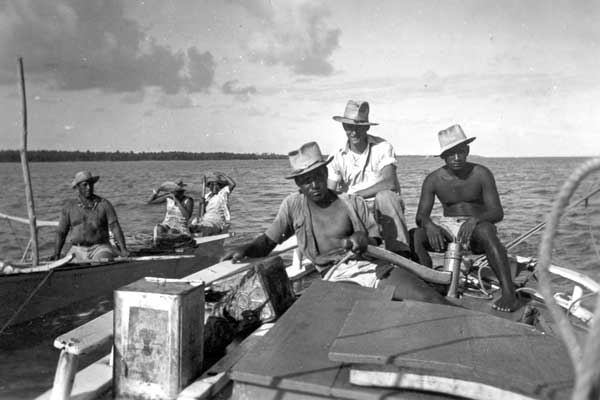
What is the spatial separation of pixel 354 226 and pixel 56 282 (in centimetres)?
480

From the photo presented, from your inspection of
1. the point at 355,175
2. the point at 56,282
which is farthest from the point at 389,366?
the point at 56,282

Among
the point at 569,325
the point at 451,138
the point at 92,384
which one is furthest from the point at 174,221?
the point at 569,325

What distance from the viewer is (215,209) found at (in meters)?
12.9

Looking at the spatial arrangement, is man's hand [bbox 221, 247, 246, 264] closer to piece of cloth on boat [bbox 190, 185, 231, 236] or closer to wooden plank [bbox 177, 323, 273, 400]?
wooden plank [bbox 177, 323, 273, 400]

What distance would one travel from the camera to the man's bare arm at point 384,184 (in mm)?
5570

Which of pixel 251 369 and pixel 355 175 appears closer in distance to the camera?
pixel 251 369

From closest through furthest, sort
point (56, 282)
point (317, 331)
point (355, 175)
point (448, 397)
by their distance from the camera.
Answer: point (448, 397) → point (317, 331) → point (355, 175) → point (56, 282)

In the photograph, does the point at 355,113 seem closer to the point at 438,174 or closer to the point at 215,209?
the point at 438,174

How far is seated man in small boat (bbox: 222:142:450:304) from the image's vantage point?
433 centimetres

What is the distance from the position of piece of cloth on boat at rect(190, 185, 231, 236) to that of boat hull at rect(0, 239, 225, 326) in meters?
3.40

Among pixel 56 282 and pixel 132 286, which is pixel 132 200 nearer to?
pixel 56 282

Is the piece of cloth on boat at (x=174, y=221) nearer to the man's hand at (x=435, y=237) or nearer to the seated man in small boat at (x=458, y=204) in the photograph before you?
the seated man in small boat at (x=458, y=204)

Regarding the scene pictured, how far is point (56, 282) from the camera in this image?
23.6ft

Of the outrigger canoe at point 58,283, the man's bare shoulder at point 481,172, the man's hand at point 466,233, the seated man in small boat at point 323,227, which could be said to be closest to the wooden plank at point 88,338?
the seated man in small boat at point 323,227
